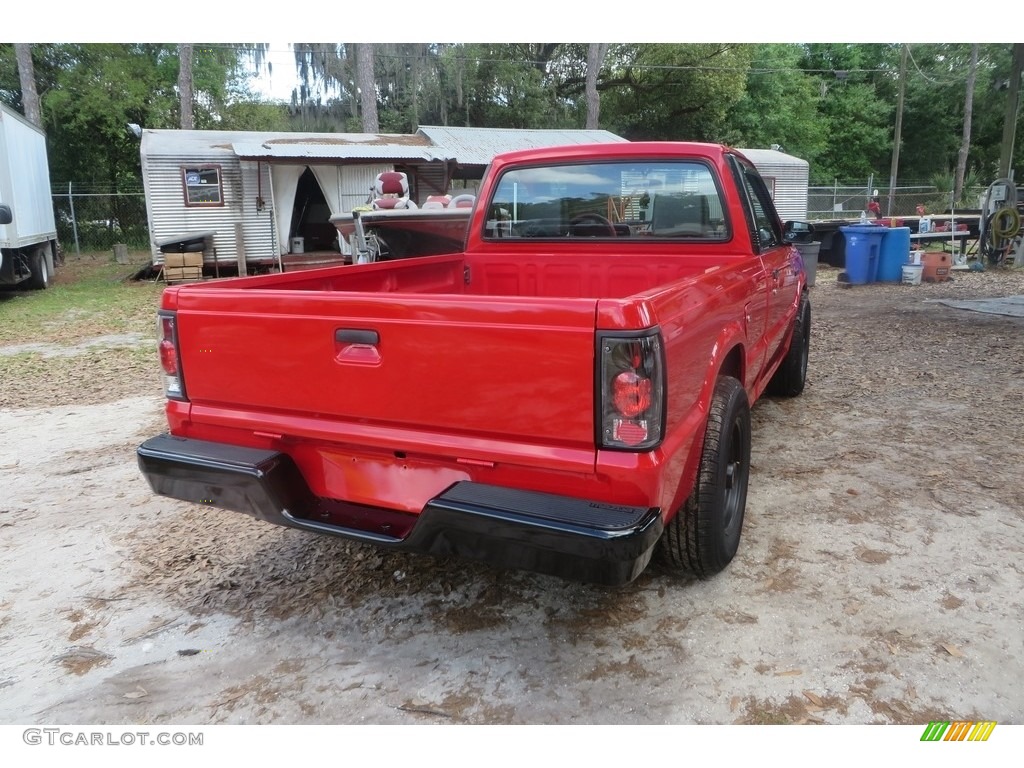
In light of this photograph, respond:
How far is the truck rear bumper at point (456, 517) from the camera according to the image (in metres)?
2.15

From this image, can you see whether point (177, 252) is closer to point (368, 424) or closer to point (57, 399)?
point (57, 399)

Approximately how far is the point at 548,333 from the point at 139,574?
7.57 feet

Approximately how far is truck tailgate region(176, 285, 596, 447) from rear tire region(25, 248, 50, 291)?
45.6 ft

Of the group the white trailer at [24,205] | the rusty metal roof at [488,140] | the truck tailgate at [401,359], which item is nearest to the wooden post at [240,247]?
the white trailer at [24,205]

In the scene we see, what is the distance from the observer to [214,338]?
107 inches

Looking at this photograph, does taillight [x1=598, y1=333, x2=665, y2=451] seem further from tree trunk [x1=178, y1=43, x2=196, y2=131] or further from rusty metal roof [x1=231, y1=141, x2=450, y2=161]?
tree trunk [x1=178, y1=43, x2=196, y2=131]

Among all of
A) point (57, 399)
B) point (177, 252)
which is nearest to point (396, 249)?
point (57, 399)

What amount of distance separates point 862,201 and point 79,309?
31.4 m

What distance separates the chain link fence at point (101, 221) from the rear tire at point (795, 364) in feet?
74.9

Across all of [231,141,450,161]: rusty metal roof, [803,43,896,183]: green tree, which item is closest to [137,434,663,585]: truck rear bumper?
[231,141,450,161]: rusty metal roof

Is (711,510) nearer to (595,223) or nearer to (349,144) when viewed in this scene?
(595,223)

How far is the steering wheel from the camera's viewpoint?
414 cm

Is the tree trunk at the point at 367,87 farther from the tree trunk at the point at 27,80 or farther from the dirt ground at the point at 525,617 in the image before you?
the dirt ground at the point at 525,617

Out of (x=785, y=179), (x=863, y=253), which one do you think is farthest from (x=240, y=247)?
(x=785, y=179)
